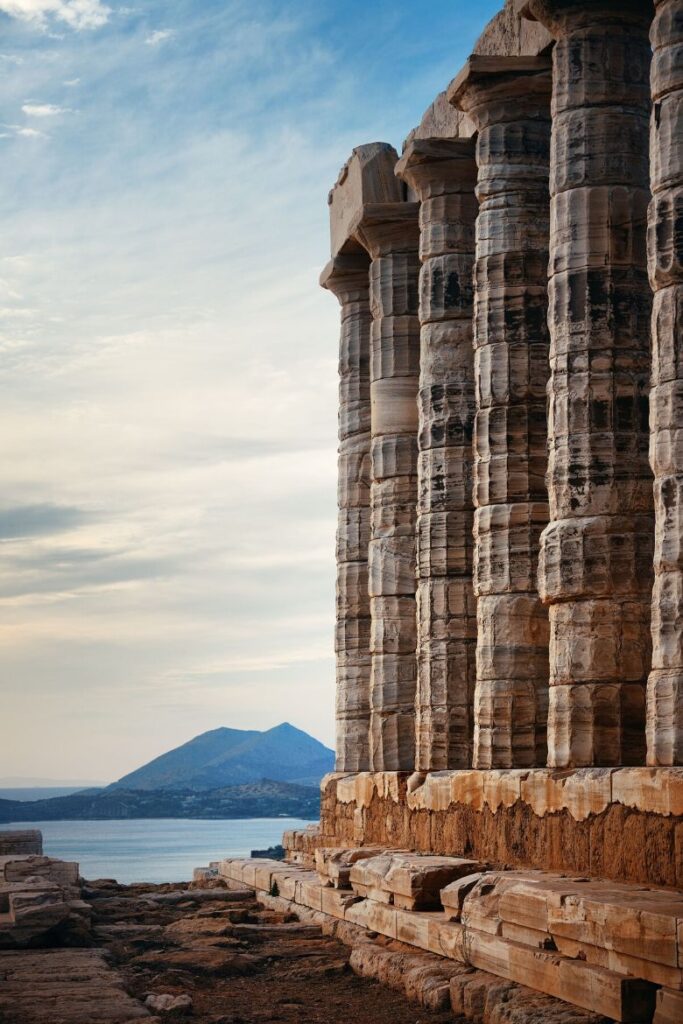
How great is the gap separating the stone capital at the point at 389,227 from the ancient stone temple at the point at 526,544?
4cm

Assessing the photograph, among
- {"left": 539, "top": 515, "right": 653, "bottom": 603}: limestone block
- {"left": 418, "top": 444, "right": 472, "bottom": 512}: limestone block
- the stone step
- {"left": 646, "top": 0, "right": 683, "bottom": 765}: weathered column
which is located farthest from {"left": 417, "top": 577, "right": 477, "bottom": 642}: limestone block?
{"left": 646, "top": 0, "right": 683, "bottom": 765}: weathered column

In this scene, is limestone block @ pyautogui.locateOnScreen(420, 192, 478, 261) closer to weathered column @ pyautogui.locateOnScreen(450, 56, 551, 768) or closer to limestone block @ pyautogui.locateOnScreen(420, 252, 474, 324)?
limestone block @ pyautogui.locateOnScreen(420, 252, 474, 324)

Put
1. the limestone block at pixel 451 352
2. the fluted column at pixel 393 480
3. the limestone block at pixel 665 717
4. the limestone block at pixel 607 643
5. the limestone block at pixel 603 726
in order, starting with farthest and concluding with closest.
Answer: the fluted column at pixel 393 480
the limestone block at pixel 451 352
the limestone block at pixel 607 643
the limestone block at pixel 603 726
the limestone block at pixel 665 717

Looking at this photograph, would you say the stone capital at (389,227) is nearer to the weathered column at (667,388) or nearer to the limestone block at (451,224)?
the limestone block at (451,224)

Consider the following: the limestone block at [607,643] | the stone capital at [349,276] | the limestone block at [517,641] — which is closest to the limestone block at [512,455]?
the limestone block at [517,641]

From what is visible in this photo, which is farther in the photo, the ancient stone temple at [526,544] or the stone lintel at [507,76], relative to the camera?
the stone lintel at [507,76]

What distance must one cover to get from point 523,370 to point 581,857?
6.07 meters

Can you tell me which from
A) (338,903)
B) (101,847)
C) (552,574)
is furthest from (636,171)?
(101,847)

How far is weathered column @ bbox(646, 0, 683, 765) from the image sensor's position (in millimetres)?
14719

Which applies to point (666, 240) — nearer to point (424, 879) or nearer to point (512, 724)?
point (512, 724)

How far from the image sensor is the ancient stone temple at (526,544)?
14.3 metres

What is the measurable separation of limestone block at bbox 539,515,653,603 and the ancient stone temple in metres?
0.02

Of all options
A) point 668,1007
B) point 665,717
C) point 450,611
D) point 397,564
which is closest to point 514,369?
point 450,611

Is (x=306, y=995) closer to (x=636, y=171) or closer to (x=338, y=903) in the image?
(x=338, y=903)
